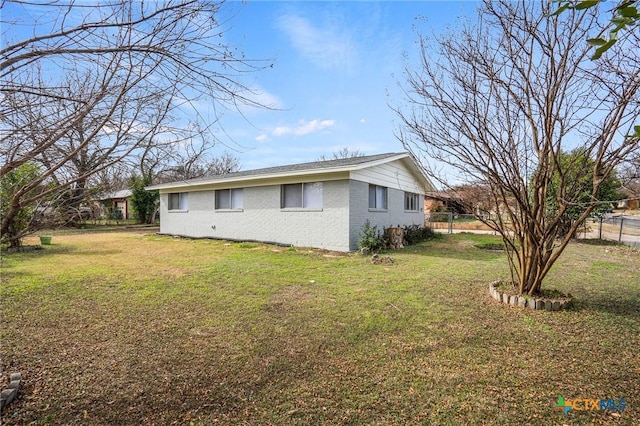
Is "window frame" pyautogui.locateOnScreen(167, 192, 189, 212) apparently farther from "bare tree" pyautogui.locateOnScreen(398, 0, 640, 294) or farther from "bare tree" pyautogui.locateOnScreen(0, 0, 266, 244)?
"bare tree" pyautogui.locateOnScreen(0, 0, 266, 244)

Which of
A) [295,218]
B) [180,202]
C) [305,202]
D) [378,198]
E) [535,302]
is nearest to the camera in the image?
[535,302]

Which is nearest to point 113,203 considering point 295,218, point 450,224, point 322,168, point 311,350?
point 295,218

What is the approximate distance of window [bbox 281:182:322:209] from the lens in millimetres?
10727

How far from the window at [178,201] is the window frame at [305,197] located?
6.36 meters

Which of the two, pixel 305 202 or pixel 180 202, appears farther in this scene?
pixel 180 202

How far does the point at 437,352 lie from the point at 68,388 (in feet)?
10.7

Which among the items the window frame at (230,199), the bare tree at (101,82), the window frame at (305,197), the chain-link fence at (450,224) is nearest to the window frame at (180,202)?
the window frame at (230,199)

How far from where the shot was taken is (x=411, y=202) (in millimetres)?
15320

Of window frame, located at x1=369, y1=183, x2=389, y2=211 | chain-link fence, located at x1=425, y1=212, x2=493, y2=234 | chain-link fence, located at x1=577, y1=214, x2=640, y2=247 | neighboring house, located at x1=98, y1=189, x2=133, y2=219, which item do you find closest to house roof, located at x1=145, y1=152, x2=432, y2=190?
window frame, located at x1=369, y1=183, x2=389, y2=211

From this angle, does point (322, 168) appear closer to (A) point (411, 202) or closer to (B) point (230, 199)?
(B) point (230, 199)

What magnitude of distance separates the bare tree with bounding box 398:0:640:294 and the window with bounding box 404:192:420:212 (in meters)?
9.47

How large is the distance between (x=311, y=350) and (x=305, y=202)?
7.99 metres

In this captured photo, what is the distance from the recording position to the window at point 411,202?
48.2ft

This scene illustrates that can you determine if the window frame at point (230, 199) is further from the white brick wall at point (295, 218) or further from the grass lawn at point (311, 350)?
the grass lawn at point (311, 350)
